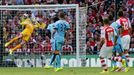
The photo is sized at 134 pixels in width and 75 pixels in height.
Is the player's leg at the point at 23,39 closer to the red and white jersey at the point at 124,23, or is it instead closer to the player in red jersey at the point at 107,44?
the red and white jersey at the point at 124,23

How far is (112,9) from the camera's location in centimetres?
3341

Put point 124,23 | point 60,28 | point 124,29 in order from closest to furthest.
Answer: point 124,23 → point 124,29 → point 60,28

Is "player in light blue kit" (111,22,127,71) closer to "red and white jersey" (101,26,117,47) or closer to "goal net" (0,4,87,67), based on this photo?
"red and white jersey" (101,26,117,47)

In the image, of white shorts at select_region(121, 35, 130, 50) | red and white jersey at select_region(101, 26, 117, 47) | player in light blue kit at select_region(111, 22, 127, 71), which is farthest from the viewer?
white shorts at select_region(121, 35, 130, 50)

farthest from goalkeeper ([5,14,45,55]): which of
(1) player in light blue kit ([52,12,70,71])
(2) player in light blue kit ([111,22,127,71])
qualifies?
(2) player in light blue kit ([111,22,127,71])

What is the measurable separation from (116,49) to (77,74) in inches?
113

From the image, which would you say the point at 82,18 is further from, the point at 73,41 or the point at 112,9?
the point at 112,9

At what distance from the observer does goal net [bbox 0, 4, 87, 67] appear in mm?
28609

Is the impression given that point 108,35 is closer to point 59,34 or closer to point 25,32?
point 59,34

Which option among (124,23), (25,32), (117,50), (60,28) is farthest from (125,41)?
(25,32)

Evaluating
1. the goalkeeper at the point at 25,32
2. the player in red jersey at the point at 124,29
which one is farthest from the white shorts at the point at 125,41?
the goalkeeper at the point at 25,32

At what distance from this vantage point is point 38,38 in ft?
95.9

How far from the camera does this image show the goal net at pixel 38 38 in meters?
28.6

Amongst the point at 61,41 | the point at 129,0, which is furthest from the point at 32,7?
the point at 129,0
